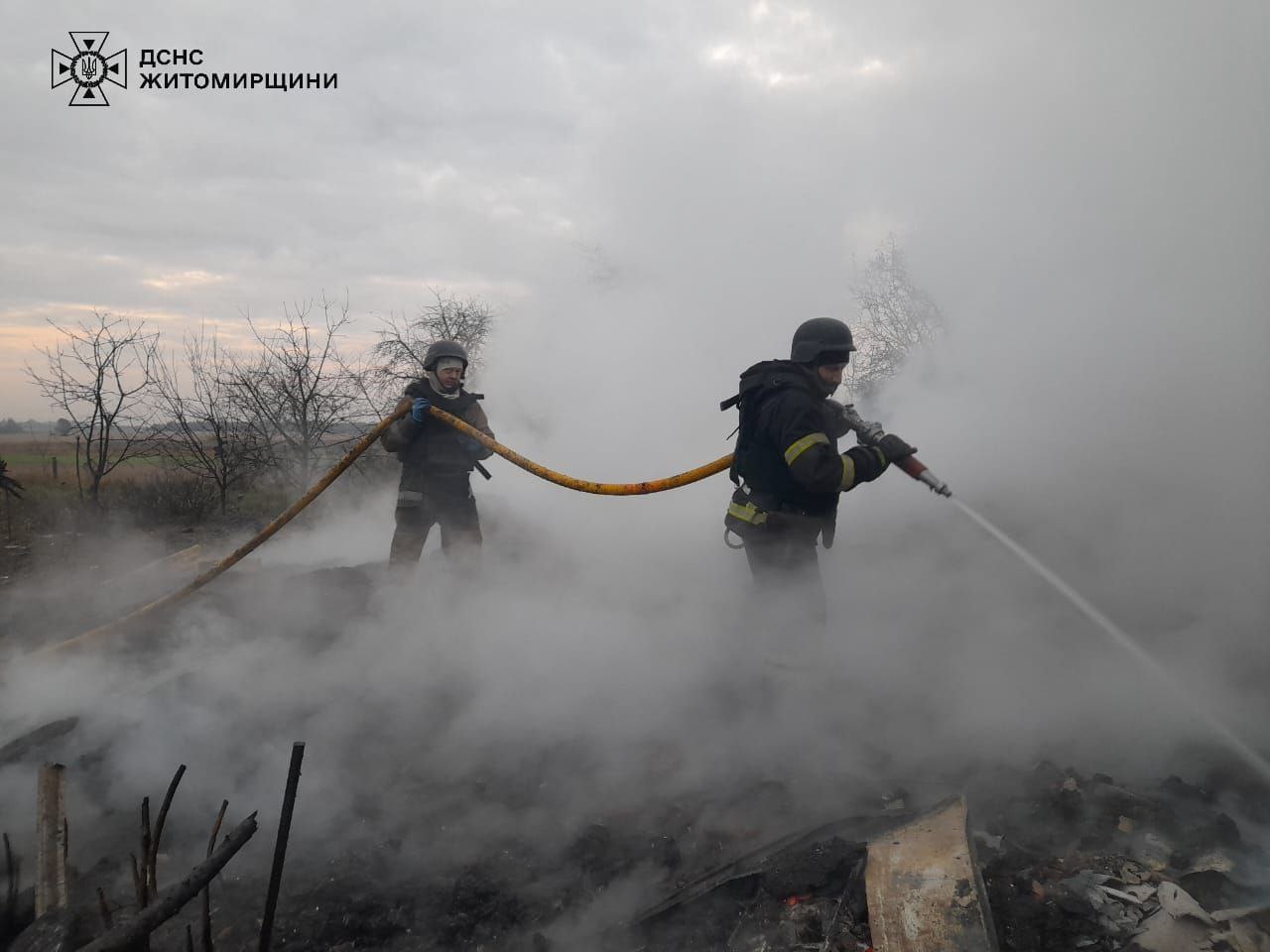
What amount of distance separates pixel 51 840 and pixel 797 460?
2.96m

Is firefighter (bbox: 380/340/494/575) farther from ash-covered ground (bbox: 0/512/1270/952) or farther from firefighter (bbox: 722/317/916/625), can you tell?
firefighter (bbox: 722/317/916/625)

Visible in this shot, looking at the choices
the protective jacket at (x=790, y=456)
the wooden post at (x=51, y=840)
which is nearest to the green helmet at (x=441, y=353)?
the protective jacket at (x=790, y=456)

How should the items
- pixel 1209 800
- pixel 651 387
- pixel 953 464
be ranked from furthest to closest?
pixel 651 387, pixel 953 464, pixel 1209 800

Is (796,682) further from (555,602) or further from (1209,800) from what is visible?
(555,602)

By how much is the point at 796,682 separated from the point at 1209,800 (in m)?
1.68

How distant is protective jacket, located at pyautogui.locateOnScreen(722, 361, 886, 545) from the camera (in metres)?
3.27

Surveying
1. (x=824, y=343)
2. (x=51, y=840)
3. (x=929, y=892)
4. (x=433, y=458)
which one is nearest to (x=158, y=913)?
(x=51, y=840)

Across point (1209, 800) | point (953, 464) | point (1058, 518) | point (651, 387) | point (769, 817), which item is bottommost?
point (769, 817)

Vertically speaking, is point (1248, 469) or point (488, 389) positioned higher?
point (488, 389)

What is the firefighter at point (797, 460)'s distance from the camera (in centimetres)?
330

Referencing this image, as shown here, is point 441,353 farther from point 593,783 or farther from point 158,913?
point 158,913

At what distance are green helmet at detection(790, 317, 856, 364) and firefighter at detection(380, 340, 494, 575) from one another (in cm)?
257

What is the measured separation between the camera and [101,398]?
29.5ft

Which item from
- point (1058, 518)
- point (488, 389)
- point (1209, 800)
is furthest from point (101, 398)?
point (1209, 800)
